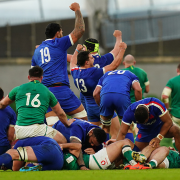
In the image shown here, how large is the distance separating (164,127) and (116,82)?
1.42m

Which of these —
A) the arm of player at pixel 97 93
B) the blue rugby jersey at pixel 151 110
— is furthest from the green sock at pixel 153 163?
the arm of player at pixel 97 93

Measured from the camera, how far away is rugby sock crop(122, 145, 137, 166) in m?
6.30

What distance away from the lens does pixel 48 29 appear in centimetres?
789

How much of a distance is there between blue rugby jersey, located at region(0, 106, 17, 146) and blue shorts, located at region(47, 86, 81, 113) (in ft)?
3.31

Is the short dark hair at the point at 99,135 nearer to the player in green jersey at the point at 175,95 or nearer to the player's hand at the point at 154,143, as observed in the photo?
the player's hand at the point at 154,143

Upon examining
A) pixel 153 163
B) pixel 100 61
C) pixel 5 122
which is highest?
pixel 100 61

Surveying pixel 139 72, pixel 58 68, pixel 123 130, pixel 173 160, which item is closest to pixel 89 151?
pixel 123 130

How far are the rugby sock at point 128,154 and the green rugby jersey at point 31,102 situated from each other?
1429 millimetres

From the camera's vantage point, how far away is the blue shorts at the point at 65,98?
7703 millimetres

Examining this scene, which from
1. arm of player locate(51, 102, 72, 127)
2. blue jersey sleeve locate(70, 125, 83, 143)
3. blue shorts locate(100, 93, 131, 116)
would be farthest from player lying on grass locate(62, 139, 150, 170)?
blue shorts locate(100, 93, 131, 116)

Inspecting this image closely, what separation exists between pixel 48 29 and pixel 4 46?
9.03 metres

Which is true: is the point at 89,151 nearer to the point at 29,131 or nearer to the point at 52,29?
the point at 29,131

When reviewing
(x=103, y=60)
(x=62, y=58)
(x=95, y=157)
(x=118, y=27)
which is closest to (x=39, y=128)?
(x=95, y=157)

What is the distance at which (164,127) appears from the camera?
6.81m
